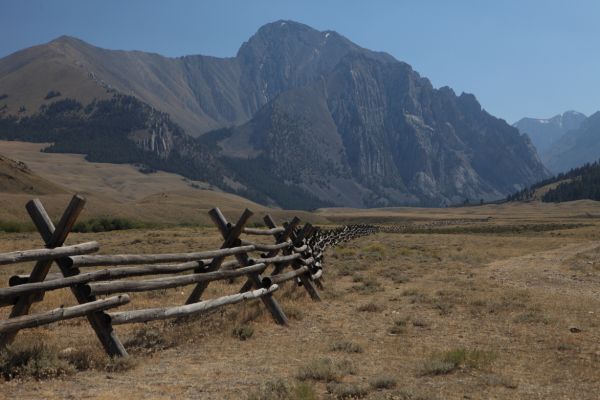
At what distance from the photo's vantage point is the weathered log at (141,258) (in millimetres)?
7830

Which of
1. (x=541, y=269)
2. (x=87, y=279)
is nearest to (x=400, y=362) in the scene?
(x=87, y=279)

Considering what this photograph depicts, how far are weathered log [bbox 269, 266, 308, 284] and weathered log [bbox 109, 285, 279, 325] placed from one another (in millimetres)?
990

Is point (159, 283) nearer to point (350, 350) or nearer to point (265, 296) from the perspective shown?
point (265, 296)

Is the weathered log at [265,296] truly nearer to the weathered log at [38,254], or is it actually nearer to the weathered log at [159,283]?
the weathered log at [159,283]

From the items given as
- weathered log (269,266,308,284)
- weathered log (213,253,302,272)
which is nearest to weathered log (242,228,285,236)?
weathered log (213,253,302,272)

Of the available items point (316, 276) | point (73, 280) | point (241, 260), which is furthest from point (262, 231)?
point (73, 280)

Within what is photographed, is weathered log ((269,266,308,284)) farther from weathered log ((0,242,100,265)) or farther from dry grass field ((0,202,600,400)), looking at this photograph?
weathered log ((0,242,100,265))

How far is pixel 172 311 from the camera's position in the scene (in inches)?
336

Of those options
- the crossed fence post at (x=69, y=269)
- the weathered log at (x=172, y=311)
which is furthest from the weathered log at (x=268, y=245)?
the crossed fence post at (x=69, y=269)

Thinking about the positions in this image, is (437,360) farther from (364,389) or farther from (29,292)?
(29,292)

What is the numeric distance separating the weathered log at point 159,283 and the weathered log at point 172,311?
1.26 ft

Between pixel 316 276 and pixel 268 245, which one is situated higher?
pixel 268 245

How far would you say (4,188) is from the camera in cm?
9119

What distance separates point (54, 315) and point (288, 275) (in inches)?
263
